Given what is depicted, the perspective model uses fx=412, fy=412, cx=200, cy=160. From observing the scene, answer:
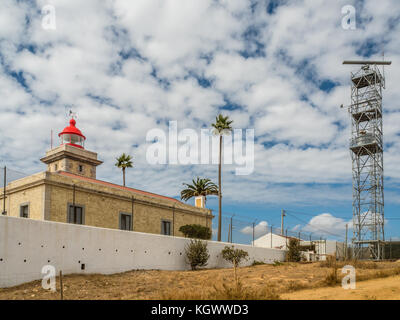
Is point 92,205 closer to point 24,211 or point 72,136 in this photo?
point 24,211

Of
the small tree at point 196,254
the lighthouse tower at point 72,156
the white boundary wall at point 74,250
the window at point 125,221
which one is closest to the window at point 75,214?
the window at point 125,221

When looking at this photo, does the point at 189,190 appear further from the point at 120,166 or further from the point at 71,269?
the point at 71,269

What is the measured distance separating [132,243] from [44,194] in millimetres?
6899

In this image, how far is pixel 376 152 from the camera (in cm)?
5000

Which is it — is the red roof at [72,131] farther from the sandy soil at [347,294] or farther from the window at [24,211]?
the sandy soil at [347,294]

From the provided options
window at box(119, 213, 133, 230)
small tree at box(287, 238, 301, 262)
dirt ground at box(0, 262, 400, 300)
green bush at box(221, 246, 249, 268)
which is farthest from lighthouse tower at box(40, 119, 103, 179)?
dirt ground at box(0, 262, 400, 300)

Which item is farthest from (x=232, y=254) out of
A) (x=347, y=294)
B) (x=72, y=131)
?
(x=72, y=131)

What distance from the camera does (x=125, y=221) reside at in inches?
1158

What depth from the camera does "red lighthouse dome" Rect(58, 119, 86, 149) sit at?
135 feet

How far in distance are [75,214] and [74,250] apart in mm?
8378

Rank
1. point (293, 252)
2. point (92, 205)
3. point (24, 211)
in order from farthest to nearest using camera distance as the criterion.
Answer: point (293, 252), point (92, 205), point (24, 211)

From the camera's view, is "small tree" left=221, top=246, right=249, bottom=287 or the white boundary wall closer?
the white boundary wall

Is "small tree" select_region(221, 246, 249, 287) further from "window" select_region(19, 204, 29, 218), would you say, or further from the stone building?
"window" select_region(19, 204, 29, 218)
